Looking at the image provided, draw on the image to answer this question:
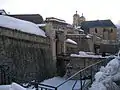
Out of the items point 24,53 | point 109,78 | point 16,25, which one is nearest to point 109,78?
point 109,78

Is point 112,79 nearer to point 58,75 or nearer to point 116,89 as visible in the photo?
point 116,89

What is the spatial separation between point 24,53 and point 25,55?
0.62 feet

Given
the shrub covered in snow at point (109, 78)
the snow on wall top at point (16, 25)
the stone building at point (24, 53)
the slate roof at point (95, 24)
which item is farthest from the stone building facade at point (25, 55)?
the slate roof at point (95, 24)

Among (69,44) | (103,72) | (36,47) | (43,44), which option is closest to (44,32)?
(43,44)

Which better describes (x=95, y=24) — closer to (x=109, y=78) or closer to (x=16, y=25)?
(x=16, y=25)

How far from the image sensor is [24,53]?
71.0ft

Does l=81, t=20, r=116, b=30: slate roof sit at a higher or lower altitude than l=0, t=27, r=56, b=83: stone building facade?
higher

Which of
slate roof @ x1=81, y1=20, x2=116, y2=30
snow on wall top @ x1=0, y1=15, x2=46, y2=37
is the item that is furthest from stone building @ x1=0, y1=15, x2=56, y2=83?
slate roof @ x1=81, y1=20, x2=116, y2=30

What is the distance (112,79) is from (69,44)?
85.3ft

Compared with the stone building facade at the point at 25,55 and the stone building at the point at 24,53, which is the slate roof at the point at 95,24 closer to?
the stone building at the point at 24,53

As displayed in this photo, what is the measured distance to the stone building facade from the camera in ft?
62.2

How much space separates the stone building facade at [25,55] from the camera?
18969 millimetres

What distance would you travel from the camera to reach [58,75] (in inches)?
1108

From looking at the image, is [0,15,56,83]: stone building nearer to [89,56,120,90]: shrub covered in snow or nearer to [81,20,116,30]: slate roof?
[89,56,120,90]: shrub covered in snow
